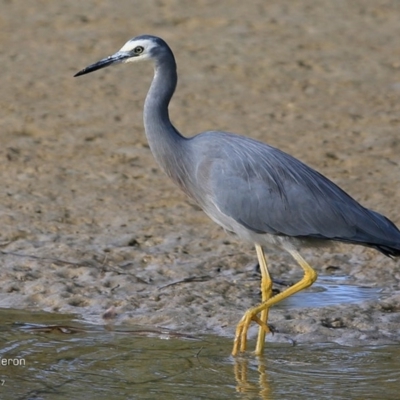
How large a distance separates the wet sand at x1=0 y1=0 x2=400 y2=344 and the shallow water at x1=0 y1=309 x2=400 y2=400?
0.25 metres

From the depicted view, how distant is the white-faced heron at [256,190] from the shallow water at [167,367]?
1.33 feet

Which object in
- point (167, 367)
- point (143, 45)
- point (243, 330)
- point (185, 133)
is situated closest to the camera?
point (167, 367)

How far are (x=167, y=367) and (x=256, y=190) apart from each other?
1.24 m

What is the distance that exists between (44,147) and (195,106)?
5.44 feet

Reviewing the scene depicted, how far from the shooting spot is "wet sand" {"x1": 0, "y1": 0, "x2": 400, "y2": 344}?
22.4 ft

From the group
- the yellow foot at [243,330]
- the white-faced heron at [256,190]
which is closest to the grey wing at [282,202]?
the white-faced heron at [256,190]

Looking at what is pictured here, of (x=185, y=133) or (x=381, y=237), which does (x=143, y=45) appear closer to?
(x=381, y=237)

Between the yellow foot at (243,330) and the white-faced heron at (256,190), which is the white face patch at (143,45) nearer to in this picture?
the white-faced heron at (256,190)

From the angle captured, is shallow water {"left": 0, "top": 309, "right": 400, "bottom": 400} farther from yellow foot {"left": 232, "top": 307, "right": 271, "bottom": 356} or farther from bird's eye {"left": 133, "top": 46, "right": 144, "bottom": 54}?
bird's eye {"left": 133, "top": 46, "right": 144, "bottom": 54}

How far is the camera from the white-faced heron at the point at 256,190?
6.29 meters

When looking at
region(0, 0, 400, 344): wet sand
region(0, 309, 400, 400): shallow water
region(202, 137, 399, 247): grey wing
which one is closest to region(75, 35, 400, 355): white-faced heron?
region(202, 137, 399, 247): grey wing

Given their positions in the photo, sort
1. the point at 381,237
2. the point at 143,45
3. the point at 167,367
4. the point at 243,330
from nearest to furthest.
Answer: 1. the point at 167,367
2. the point at 243,330
3. the point at 381,237
4. the point at 143,45

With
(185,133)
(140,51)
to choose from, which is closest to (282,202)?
(140,51)

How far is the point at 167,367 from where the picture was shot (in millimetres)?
5773
